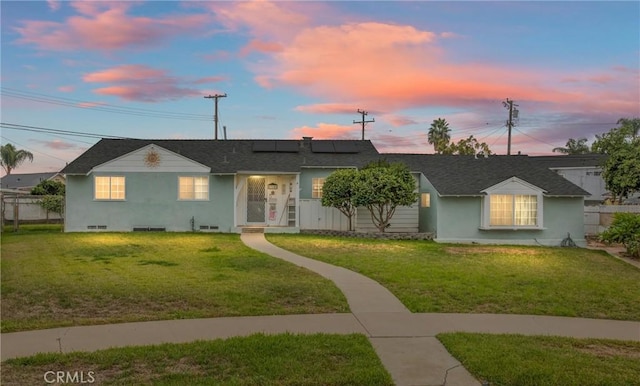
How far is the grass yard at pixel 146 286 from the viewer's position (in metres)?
7.36

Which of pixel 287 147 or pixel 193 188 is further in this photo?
pixel 287 147

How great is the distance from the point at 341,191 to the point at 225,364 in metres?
15.4

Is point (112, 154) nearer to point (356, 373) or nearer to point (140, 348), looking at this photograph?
point (140, 348)

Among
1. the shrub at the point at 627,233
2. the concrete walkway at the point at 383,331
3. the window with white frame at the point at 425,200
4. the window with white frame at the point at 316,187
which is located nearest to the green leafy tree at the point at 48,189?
the window with white frame at the point at 316,187

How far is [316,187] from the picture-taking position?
23312mm

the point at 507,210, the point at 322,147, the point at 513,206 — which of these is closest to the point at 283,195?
the point at 322,147

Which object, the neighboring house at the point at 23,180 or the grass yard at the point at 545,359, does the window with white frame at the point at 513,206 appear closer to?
the grass yard at the point at 545,359

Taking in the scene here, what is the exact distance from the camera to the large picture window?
20.2 m

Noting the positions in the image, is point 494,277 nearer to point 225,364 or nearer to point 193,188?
point 225,364

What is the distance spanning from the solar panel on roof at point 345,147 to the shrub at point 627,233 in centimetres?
1257

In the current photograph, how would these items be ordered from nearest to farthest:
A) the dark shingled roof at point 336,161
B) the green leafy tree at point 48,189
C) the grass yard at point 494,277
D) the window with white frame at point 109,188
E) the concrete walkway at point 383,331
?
the concrete walkway at point 383,331 → the grass yard at point 494,277 → the dark shingled roof at point 336,161 → the window with white frame at point 109,188 → the green leafy tree at point 48,189

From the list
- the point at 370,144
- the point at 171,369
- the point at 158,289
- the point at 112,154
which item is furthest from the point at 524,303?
the point at 112,154

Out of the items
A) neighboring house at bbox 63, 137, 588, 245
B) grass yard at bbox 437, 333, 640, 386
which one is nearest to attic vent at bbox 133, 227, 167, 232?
neighboring house at bbox 63, 137, 588, 245

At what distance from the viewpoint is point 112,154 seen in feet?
77.1
